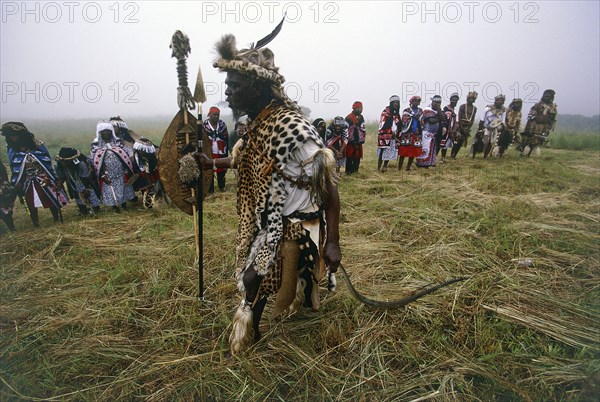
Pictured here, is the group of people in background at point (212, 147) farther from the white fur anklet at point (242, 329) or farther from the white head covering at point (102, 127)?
the white fur anklet at point (242, 329)

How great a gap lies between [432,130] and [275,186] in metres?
7.67

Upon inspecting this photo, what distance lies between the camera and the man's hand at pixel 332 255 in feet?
5.96

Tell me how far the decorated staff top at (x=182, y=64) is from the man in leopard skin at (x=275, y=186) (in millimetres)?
501

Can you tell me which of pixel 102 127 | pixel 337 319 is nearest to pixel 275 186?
pixel 337 319

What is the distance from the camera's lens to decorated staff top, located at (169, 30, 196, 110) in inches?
84.4

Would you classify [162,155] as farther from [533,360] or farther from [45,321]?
[533,360]

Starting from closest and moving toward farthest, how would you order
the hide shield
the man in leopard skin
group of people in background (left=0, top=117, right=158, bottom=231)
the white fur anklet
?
the man in leopard skin < the white fur anklet < the hide shield < group of people in background (left=0, top=117, right=158, bottom=231)

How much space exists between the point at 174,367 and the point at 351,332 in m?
1.27

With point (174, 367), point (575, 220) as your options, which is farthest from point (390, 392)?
point (575, 220)

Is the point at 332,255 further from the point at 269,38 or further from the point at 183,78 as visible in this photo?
the point at 183,78

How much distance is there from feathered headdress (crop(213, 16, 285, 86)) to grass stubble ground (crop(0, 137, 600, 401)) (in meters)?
1.83

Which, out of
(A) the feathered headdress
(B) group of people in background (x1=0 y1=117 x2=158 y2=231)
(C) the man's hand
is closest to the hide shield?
(A) the feathered headdress

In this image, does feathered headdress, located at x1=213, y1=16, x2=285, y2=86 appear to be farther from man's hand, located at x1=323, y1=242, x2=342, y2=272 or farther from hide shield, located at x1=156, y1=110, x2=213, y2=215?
man's hand, located at x1=323, y1=242, x2=342, y2=272

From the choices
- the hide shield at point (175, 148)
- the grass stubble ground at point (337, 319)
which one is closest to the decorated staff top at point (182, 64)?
the hide shield at point (175, 148)
